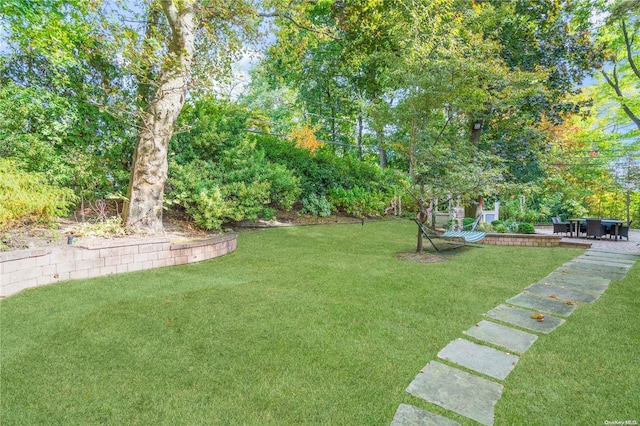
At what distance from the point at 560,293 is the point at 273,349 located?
339 cm

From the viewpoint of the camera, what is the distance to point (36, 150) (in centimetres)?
479

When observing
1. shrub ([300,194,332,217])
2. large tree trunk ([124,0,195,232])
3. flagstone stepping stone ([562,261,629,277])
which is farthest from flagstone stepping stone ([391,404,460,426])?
shrub ([300,194,332,217])

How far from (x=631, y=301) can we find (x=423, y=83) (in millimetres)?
4031

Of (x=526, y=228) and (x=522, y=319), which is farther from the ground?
(x=526, y=228)

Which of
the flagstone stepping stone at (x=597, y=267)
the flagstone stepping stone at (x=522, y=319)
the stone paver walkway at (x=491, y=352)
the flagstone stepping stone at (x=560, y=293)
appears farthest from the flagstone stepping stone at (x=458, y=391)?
the flagstone stepping stone at (x=597, y=267)

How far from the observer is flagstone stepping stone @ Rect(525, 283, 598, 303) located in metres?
3.53

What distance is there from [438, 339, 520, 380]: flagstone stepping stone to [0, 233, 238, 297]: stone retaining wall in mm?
3745

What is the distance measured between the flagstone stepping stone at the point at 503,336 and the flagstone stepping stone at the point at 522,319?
156 mm

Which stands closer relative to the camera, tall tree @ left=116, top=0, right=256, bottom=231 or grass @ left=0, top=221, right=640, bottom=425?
grass @ left=0, top=221, right=640, bottom=425

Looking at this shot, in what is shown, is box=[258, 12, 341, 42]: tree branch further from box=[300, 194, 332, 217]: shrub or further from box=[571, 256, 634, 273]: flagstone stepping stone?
box=[571, 256, 634, 273]: flagstone stepping stone

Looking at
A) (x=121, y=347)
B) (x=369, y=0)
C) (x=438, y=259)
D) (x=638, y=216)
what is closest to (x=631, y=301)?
(x=438, y=259)

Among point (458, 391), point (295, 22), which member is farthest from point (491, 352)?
point (295, 22)

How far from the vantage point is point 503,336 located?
2613 millimetres

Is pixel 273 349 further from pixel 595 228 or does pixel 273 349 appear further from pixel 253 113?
pixel 595 228
